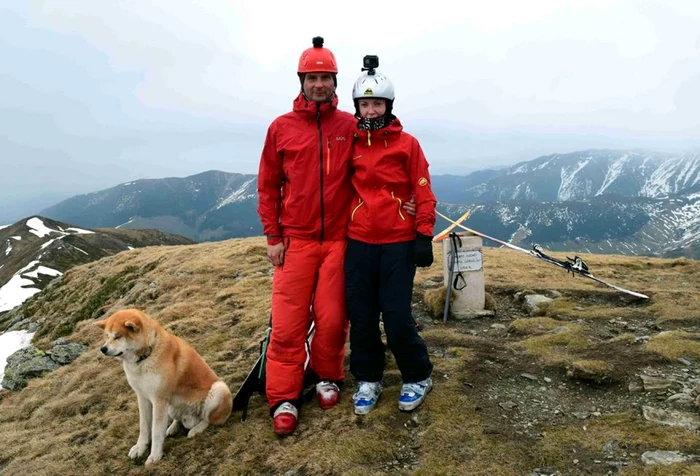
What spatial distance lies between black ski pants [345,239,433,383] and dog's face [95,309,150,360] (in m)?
2.89

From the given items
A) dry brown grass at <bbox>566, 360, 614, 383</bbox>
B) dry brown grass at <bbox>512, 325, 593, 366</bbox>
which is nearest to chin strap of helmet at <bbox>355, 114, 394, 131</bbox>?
dry brown grass at <bbox>566, 360, 614, 383</bbox>

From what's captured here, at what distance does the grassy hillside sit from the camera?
5.58 m

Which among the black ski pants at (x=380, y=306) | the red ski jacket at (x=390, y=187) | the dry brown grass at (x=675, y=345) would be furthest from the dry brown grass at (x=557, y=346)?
the red ski jacket at (x=390, y=187)

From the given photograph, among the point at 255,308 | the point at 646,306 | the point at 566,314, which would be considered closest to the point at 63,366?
the point at 255,308

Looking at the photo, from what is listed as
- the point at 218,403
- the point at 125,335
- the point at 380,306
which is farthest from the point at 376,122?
the point at 218,403

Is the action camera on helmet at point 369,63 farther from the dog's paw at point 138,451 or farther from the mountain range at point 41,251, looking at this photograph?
the mountain range at point 41,251

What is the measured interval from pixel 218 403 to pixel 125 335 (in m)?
1.80

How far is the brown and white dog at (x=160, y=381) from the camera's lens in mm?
6035

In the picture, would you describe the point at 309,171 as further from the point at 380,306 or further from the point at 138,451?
the point at 138,451

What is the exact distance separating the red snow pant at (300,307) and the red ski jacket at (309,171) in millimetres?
275

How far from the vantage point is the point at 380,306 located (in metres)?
6.61

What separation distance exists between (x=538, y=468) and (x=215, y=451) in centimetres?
434

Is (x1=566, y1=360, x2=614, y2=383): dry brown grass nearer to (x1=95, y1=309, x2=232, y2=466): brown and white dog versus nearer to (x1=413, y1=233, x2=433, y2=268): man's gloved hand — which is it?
(x1=413, y1=233, x2=433, y2=268): man's gloved hand

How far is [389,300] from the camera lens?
638cm
